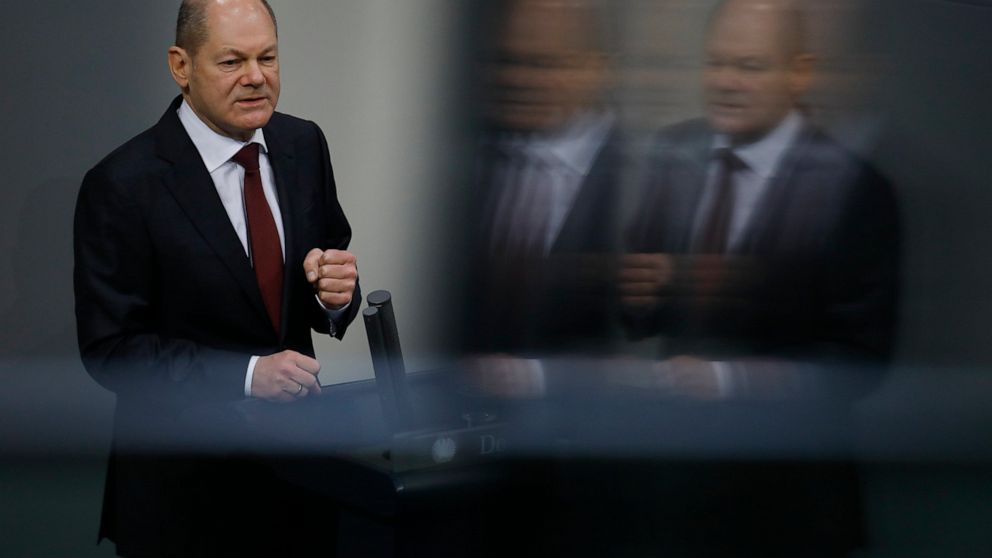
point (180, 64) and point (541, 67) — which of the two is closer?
point (541, 67)

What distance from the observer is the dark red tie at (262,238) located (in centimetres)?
163

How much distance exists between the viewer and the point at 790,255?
148 cm

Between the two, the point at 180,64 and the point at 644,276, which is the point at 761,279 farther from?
the point at 180,64

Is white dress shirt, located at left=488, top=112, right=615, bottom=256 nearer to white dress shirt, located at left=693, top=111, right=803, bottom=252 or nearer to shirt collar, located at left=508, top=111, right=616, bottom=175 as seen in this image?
shirt collar, located at left=508, top=111, right=616, bottom=175

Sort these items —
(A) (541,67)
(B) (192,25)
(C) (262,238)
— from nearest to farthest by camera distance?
1. (A) (541,67)
2. (B) (192,25)
3. (C) (262,238)

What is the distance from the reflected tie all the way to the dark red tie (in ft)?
1.84

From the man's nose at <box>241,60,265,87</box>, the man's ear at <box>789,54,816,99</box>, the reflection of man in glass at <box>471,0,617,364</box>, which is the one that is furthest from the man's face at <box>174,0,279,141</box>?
the man's ear at <box>789,54,816,99</box>

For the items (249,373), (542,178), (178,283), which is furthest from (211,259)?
(542,178)

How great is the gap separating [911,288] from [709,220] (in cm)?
28

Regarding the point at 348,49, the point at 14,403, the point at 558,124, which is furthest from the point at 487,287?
the point at 14,403

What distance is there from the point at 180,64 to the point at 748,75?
69 centimetres

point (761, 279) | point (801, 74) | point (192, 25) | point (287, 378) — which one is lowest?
point (287, 378)

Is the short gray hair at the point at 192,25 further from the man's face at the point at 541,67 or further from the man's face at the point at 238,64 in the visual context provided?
the man's face at the point at 541,67

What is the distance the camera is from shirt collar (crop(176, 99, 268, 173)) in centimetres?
161
